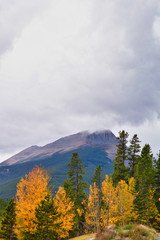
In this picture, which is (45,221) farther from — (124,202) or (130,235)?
(130,235)

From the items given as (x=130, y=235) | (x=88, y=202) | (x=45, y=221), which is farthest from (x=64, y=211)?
(x=130, y=235)

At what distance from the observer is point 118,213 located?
3027cm

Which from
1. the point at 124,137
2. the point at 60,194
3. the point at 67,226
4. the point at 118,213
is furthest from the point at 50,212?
the point at 124,137

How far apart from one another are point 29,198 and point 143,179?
22.8 m

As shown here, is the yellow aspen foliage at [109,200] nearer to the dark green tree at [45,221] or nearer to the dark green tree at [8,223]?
the dark green tree at [45,221]

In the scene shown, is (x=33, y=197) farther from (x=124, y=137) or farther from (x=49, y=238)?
(x=124, y=137)

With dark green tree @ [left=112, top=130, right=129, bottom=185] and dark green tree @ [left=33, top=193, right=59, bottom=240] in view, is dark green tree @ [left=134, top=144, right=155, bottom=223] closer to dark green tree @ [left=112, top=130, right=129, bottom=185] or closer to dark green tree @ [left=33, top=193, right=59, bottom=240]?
dark green tree @ [left=112, top=130, right=129, bottom=185]

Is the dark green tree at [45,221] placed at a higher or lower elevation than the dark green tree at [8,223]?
higher

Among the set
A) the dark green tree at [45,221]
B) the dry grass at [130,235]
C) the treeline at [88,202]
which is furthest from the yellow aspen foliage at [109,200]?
the dry grass at [130,235]

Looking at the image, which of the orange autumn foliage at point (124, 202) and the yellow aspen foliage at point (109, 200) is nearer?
the yellow aspen foliage at point (109, 200)

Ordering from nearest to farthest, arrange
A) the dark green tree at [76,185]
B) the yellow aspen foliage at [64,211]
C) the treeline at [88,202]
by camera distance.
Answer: the treeline at [88,202]
the yellow aspen foliage at [64,211]
the dark green tree at [76,185]

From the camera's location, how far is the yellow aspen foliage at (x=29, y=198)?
23922 millimetres

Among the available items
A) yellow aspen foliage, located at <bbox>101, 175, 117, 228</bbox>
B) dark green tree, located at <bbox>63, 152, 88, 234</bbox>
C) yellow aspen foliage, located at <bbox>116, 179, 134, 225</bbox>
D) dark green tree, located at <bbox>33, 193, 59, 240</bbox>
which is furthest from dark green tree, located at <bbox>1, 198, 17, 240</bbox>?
yellow aspen foliage, located at <bbox>116, 179, 134, 225</bbox>

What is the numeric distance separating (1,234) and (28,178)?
514 inches
